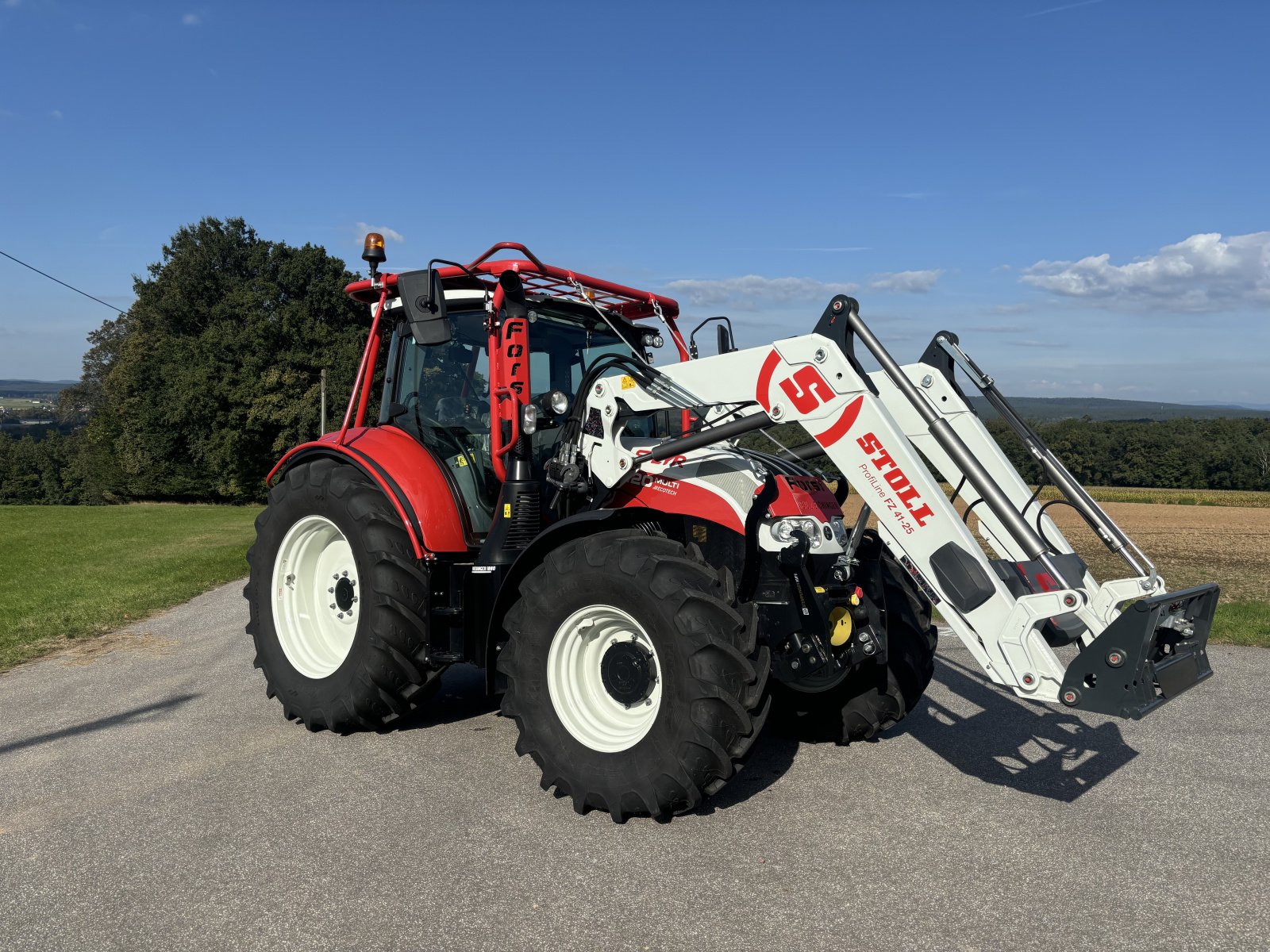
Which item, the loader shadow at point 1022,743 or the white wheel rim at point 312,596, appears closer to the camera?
the loader shadow at point 1022,743

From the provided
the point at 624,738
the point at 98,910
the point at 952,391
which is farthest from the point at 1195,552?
the point at 98,910

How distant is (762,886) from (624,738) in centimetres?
103

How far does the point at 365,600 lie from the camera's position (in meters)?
5.44

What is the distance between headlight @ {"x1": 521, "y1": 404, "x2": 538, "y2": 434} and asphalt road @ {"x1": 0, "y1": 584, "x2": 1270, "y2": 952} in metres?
1.85

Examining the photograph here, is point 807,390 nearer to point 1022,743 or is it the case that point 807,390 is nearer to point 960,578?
point 960,578

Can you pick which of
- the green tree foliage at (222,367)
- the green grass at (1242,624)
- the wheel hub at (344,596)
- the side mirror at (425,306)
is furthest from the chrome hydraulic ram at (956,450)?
the green tree foliage at (222,367)

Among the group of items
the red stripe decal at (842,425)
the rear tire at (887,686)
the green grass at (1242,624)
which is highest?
the red stripe decal at (842,425)

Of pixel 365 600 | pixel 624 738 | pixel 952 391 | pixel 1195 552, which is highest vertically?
pixel 952 391

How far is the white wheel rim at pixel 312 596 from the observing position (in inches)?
240

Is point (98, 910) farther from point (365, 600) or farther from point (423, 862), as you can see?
point (365, 600)

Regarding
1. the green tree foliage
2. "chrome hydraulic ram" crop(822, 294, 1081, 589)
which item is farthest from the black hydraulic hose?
the green tree foliage

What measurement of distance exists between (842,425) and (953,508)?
2.01 ft

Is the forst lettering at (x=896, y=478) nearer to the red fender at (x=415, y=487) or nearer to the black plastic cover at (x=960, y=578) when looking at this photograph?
the black plastic cover at (x=960, y=578)

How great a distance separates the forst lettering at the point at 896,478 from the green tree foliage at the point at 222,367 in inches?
1420
